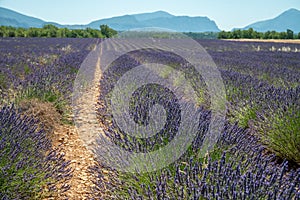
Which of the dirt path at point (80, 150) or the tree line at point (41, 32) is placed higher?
the tree line at point (41, 32)

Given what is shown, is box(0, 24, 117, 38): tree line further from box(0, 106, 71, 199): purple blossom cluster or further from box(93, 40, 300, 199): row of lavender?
box(0, 106, 71, 199): purple blossom cluster

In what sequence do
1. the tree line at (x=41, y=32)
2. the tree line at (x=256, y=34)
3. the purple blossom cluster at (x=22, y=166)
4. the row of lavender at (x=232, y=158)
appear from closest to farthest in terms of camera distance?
the row of lavender at (x=232, y=158), the purple blossom cluster at (x=22, y=166), the tree line at (x=41, y=32), the tree line at (x=256, y=34)

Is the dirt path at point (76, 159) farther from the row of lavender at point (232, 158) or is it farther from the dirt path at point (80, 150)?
the row of lavender at point (232, 158)

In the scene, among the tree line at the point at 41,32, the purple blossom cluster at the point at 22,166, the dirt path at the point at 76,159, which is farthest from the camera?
the tree line at the point at 41,32

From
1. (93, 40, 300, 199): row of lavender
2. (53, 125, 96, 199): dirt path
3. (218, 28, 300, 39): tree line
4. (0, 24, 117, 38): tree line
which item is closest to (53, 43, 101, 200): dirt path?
(53, 125, 96, 199): dirt path

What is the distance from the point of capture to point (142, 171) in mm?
1746

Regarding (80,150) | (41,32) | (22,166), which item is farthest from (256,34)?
(22,166)

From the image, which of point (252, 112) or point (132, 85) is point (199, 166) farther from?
point (132, 85)

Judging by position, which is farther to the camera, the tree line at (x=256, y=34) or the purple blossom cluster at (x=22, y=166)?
the tree line at (x=256, y=34)

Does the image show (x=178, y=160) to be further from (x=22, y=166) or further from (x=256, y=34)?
(x=256, y=34)

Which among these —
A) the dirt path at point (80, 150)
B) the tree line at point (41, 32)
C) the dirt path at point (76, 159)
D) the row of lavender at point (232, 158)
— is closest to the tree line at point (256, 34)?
the tree line at point (41, 32)

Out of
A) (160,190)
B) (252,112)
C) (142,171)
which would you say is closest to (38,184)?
(142,171)

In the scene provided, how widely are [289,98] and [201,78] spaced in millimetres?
2505

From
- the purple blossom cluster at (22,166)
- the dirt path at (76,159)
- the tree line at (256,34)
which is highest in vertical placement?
the tree line at (256,34)
